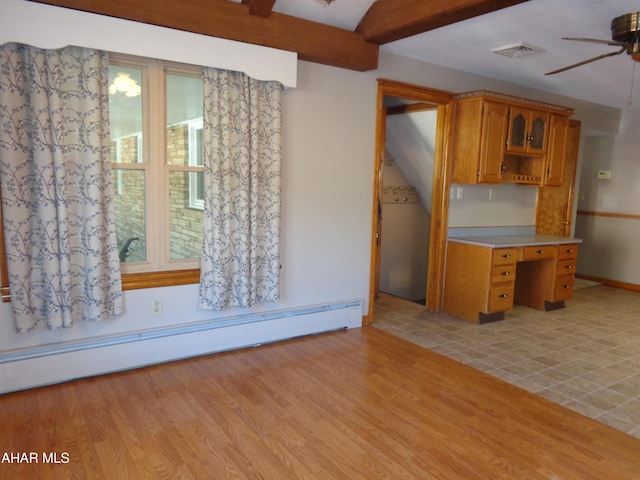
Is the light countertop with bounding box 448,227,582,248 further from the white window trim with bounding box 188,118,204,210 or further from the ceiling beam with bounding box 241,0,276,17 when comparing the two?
the ceiling beam with bounding box 241,0,276,17

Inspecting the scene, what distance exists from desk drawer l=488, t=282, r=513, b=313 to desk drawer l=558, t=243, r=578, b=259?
33.6 inches

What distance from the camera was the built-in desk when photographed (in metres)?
4.23

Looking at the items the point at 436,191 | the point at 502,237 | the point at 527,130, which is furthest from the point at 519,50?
the point at 502,237

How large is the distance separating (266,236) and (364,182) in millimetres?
1103

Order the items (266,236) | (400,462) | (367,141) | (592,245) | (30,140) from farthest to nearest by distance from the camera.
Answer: (592,245) < (367,141) < (266,236) < (30,140) < (400,462)

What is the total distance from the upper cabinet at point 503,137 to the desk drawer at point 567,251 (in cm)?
Result: 70

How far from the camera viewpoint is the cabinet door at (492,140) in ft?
14.0

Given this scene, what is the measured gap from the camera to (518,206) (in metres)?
5.23

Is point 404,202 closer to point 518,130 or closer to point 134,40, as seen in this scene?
point 518,130

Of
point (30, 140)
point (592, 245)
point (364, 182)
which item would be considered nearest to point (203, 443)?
point (30, 140)

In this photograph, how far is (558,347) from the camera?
3750mm

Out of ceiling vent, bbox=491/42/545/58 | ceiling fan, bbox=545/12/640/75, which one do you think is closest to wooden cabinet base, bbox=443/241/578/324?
ceiling vent, bbox=491/42/545/58

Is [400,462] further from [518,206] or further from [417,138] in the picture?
[518,206]

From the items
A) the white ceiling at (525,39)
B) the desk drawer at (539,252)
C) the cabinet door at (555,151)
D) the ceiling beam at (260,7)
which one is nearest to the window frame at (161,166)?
the ceiling beam at (260,7)
